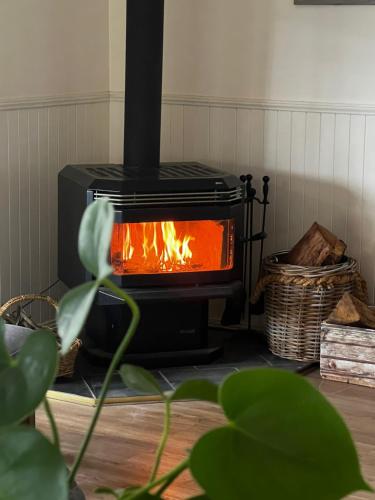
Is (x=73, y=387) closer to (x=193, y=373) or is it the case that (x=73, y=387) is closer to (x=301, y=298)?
(x=193, y=373)

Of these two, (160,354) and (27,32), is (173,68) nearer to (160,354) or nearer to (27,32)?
(27,32)

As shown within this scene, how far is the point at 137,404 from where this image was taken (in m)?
3.44

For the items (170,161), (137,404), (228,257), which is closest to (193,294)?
(228,257)

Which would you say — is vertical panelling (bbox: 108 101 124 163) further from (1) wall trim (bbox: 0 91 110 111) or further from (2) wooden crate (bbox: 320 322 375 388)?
(2) wooden crate (bbox: 320 322 375 388)

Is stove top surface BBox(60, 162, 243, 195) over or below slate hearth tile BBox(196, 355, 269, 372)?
over

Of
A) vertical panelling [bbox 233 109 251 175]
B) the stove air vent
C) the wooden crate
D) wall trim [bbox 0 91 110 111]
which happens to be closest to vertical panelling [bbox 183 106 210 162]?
vertical panelling [bbox 233 109 251 175]

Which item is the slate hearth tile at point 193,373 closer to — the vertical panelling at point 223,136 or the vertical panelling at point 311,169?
the vertical panelling at point 311,169

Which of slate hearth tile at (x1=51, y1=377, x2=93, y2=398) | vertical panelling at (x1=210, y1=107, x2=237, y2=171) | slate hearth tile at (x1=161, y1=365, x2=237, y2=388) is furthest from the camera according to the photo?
vertical panelling at (x1=210, y1=107, x2=237, y2=171)

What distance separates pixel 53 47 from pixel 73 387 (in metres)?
1.50

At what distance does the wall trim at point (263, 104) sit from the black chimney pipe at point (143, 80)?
0.50m

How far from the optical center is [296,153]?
4.17 metres

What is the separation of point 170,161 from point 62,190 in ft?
2.37

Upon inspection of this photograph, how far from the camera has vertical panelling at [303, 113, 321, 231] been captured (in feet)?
13.5

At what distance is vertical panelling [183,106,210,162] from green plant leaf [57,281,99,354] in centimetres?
391
